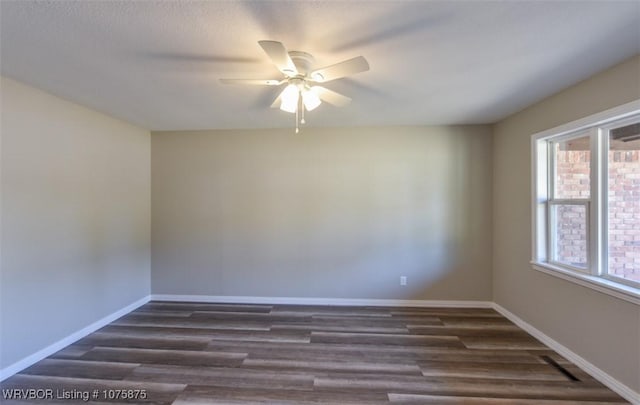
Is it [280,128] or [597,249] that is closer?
[597,249]

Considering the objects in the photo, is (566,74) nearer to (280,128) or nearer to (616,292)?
(616,292)

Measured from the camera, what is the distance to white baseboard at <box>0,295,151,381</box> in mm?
2384

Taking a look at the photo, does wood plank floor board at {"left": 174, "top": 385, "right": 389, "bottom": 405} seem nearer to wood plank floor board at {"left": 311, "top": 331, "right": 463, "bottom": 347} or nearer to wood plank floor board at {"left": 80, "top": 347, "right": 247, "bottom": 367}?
wood plank floor board at {"left": 80, "top": 347, "right": 247, "bottom": 367}

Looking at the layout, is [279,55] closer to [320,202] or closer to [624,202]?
[320,202]

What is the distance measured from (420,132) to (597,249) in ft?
7.25

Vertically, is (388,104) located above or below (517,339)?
above

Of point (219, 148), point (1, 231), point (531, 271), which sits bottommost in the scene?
point (531, 271)

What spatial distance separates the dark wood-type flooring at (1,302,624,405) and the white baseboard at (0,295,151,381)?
0.22ft

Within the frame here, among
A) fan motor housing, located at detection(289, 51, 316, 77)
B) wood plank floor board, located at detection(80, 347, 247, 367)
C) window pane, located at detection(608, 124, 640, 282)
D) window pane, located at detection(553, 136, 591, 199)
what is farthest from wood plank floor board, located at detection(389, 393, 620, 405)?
fan motor housing, located at detection(289, 51, 316, 77)

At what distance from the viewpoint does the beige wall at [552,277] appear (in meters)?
2.12

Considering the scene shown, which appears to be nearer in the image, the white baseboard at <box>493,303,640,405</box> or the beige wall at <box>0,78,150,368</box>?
the white baseboard at <box>493,303,640,405</box>

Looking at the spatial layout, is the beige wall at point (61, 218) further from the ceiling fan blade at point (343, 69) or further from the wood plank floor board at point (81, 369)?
the ceiling fan blade at point (343, 69)

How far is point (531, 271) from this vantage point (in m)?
3.14

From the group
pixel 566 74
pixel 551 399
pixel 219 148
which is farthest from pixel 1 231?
pixel 566 74
